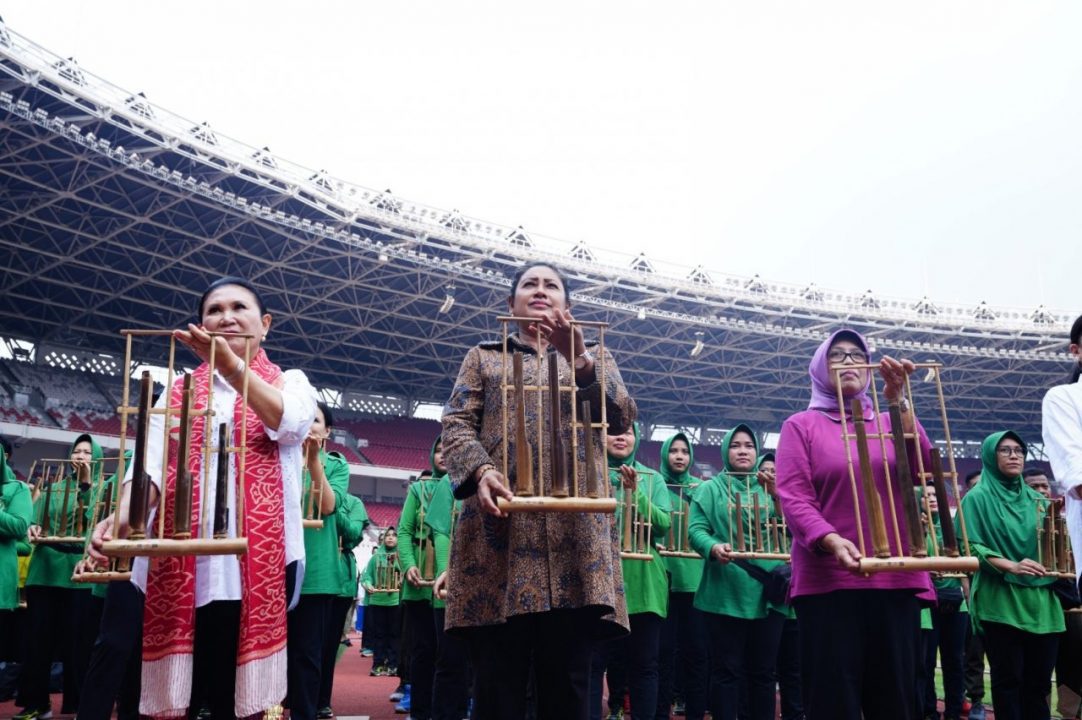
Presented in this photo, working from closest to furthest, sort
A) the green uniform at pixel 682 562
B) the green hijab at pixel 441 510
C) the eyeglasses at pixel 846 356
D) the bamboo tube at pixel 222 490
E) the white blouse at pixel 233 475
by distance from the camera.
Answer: the bamboo tube at pixel 222 490, the white blouse at pixel 233 475, the eyeglasses at pixel 846 356, the green hijab at pixel 441 510, the green uniform at pixel 682 562

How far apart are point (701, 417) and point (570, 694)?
3059 cm

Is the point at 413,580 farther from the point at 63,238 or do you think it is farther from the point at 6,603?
the point at 63,238

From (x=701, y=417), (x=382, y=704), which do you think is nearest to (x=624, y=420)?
(x=382, y=704)

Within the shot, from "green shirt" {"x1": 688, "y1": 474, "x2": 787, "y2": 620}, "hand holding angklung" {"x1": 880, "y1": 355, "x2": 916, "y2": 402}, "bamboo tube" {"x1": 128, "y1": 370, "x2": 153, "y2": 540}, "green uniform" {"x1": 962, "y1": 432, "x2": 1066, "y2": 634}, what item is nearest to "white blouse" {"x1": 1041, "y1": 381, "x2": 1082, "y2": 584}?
"hand holding angklung" {"x1": 880, "y1": 355, "x2": 916, "y2": 402}

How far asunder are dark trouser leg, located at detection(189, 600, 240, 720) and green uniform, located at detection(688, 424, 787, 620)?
311cm

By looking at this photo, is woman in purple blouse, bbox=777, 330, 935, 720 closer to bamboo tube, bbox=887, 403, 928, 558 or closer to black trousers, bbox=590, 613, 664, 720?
bamboo tube, bbox=887, 403, 928, 558

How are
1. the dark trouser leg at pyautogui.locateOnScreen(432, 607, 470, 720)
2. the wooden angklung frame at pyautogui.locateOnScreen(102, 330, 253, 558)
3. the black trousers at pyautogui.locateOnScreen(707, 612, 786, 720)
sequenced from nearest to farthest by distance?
the wooden angklung frame at pyautogui.locateOnScreen(102, 330, 253, 558) → the dark trouser leg at pyautogui.locateOnScreen(432, 607, 470, 720) → the black trousers at pyautogui.locateOnScreen(707, 612, 786, 720)

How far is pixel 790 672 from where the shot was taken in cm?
596

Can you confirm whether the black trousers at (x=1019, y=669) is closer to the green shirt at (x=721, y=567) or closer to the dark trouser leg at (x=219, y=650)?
the green shirt at (x=721, y=567)

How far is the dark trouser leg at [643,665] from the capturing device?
4918mm

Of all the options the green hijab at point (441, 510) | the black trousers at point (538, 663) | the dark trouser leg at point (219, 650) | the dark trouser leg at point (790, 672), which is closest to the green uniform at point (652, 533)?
the green hijab at point (441, 510)

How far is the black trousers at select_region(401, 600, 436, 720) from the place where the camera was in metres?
5.43

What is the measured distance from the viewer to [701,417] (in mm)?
32500

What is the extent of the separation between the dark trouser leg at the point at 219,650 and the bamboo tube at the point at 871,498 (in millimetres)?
1950
